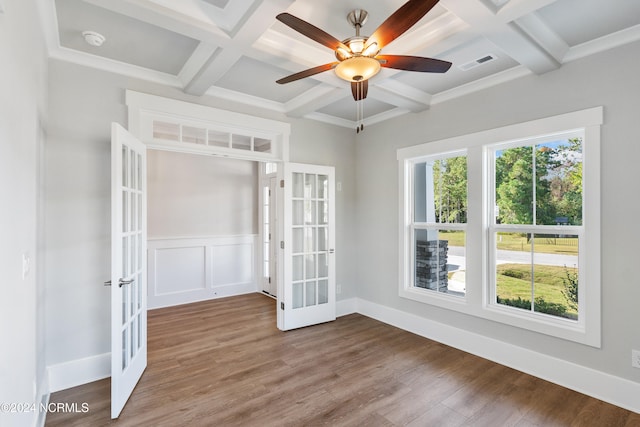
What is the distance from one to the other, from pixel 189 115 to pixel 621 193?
3871 mm

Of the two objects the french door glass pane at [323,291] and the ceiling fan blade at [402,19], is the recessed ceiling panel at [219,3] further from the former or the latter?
the french door glass pane at [323,291]

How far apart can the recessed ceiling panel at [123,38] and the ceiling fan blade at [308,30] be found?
1259 mm

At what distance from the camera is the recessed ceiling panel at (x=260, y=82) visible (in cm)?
295

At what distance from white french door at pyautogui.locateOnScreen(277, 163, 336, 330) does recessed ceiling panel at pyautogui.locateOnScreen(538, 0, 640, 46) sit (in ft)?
8.93

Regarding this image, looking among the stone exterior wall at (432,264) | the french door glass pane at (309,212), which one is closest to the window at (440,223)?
the stone exterior wall at (432,264)

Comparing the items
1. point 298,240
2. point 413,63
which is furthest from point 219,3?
point 298,240

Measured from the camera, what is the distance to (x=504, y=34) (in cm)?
217

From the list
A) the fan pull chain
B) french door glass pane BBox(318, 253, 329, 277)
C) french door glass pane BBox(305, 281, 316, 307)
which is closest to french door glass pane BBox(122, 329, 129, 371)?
french door glass pane BBox(305, 281, 316, 307)

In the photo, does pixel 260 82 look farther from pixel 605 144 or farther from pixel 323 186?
pixel 605 144

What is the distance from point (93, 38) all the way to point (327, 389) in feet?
11.0

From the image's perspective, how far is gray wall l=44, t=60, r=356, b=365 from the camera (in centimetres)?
264

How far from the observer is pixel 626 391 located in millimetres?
2385

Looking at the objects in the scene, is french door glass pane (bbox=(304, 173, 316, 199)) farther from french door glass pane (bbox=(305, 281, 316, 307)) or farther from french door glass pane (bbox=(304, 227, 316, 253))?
french door glass pane (bbox=(305, 281, 316, 307))

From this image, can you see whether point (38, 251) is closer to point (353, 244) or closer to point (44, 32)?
point (44, 32)
